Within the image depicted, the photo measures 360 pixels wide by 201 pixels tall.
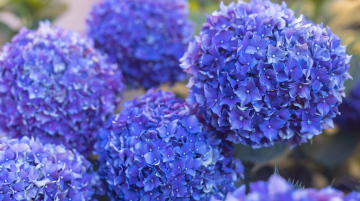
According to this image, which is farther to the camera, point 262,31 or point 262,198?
point 262,31

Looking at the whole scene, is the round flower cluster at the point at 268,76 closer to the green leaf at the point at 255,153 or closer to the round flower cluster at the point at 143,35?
the green leaf at the point at 255,153

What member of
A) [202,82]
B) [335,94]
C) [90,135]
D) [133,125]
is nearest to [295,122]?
[335,94]

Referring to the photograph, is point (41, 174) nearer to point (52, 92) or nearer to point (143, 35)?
point (52, 92)

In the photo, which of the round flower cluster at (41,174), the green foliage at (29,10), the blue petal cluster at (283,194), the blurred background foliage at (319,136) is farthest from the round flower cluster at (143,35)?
the blue petal cluster at (283,194)

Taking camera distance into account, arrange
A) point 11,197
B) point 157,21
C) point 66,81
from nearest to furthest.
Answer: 1. point 11,197
2. point 66,81
3. point 157,21

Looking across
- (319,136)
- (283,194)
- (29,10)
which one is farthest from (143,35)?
(283,194)

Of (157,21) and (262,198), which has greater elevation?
(157,21)

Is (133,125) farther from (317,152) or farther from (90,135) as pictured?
(317,152)

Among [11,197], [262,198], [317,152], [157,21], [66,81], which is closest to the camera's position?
[262,198]
